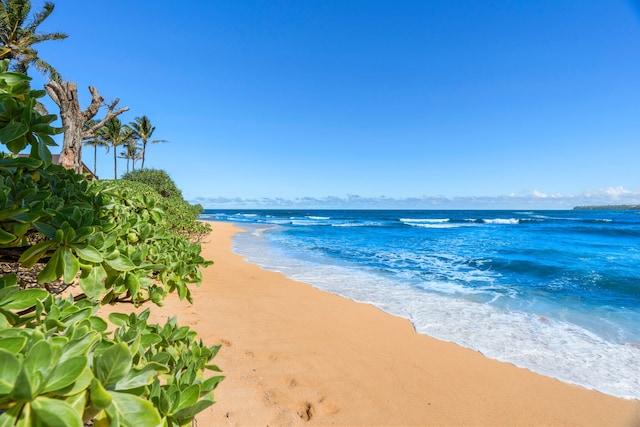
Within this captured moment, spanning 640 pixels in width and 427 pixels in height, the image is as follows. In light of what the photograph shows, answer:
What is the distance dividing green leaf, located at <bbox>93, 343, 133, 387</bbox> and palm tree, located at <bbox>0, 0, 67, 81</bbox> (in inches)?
912

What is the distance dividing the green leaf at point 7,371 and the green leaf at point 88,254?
0.54 metres

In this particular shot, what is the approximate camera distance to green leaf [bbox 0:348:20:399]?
0.53m

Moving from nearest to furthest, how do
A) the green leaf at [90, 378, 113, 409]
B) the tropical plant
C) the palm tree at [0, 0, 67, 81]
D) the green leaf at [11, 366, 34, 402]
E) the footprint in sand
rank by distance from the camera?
the green leaf at [11, 366, 34, 402], the green leaf at [90, 378, 113, 409], the footprint in sand, the tropical plant, the palm tree at [0, 0, 67, 81]

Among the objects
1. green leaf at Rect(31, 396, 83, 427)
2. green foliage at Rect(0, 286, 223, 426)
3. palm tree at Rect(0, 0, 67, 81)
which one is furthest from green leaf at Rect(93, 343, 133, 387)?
palm tree at Rect(0, 0, 67, 81)

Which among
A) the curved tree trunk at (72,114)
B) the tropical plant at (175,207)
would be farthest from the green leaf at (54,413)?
the curved tree trunk at (72,114)

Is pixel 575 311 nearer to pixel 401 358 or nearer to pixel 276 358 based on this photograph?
pixel 401 358

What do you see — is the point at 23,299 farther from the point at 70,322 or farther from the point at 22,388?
the point at 22,388

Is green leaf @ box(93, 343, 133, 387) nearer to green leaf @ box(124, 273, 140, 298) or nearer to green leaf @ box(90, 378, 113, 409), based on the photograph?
green leaf @ box(90, 378, 113, 409)

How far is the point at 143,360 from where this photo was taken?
120cm

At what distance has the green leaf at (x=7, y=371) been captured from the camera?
1.74 feet

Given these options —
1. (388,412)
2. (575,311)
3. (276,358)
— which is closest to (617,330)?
(575,311)

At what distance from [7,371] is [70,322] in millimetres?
430

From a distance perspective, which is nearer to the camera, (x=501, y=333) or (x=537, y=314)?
(x=501, y=333)

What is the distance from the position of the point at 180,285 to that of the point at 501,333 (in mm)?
6349
